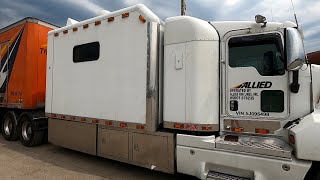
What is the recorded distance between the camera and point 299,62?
350 cm

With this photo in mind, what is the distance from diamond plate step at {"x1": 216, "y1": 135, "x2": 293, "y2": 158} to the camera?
373 centimetres

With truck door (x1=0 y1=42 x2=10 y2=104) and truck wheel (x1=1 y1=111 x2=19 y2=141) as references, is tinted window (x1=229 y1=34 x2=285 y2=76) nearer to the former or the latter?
truck wheel (x1=1 y1=111 x2=19 y2=141)

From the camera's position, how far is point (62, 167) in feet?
18.8

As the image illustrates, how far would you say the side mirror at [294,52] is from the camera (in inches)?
138

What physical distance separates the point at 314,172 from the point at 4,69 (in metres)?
9.07

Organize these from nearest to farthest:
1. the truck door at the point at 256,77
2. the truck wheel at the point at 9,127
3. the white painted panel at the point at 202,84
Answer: the truck door at the point at 256,77
the white painted panel at the point at 202,84
the truck wheel at the point at 9,127

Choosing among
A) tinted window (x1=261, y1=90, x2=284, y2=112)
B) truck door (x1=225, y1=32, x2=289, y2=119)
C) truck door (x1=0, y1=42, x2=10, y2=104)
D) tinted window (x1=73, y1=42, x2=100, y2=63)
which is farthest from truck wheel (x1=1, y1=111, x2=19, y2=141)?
tinted window (x1=261, y1=90, x2=284, y2=112)

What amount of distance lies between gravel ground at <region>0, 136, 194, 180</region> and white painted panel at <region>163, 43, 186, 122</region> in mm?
1438

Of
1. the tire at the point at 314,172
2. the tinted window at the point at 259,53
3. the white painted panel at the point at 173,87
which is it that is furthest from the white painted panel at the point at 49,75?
the tire at the point at 314,172

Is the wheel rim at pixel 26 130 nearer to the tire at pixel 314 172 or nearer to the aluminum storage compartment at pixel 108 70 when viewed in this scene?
the aluminum storage compartment at pixel 108 70

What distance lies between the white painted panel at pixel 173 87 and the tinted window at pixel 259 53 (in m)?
0.88

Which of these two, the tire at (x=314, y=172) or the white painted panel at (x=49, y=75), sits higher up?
the white painted panel at (x=49, y=75)

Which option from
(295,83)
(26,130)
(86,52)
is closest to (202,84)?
(295,83)

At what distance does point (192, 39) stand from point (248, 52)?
937mm
